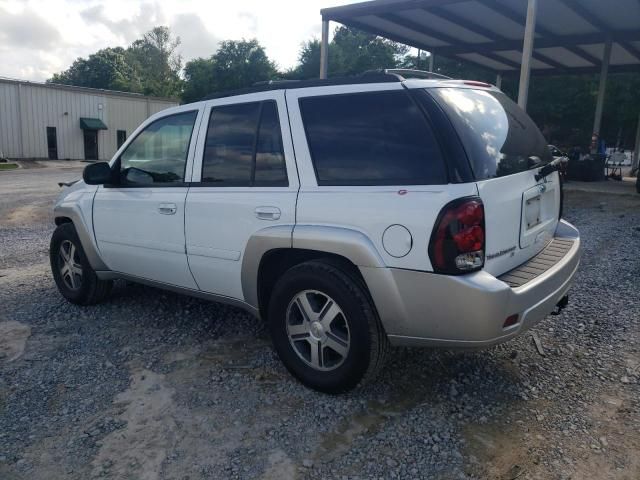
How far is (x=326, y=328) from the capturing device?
3.17m

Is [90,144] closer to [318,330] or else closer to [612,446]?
[318,330]

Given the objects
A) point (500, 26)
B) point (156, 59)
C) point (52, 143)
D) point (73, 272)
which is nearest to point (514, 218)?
point (73, 272)

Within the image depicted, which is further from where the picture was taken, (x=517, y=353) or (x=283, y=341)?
(x=517, y=353)

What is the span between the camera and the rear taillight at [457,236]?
105 inches

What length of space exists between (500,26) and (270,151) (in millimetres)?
13534

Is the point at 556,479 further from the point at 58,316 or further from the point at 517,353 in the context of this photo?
the point at 58,316

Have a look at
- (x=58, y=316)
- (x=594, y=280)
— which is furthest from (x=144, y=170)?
(x=594, y=280)

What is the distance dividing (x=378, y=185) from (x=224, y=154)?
1318mm

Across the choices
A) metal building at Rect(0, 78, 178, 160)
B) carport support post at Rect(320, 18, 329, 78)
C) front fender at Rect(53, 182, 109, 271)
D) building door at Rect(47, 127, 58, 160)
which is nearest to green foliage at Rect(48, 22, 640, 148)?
carport support post at Rect(320, 18, 329, 78)

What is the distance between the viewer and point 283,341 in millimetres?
3389

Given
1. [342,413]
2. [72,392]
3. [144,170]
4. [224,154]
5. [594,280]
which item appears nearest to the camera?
[342,413]

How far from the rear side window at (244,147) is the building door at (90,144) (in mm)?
35648

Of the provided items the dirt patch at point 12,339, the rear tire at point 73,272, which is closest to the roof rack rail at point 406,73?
the rear tire at point 73,272

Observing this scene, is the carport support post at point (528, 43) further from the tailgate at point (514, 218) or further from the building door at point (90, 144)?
the building door at point (90, 144)
